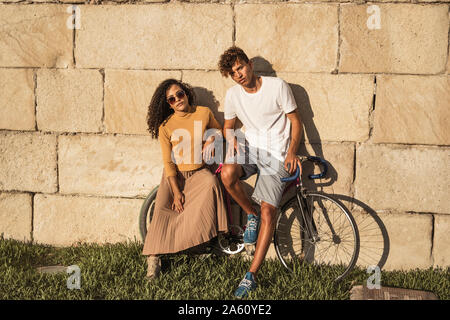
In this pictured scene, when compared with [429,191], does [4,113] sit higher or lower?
higher

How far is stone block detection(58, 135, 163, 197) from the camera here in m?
4.63

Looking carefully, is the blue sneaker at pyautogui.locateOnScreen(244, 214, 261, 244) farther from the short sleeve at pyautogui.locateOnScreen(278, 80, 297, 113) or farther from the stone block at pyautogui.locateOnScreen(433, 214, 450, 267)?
the stone block at pyautogui.locateOnScreen(433, 214, 450, 267)

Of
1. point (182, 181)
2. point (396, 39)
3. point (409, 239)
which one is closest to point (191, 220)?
point (182, 181)

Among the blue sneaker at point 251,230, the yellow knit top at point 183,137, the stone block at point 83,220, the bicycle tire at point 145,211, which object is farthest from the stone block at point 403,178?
the stone block at point 83,220

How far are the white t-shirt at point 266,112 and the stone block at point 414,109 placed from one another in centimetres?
96

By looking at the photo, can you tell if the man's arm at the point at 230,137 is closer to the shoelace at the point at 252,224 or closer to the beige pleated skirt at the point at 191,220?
the beige pleated skirt at the point at 191,220

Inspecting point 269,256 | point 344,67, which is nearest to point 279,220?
point 269,256

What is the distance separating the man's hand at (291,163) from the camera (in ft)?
13.2

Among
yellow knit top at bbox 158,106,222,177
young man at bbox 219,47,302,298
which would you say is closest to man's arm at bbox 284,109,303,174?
young man at bbox 219,47,302,298

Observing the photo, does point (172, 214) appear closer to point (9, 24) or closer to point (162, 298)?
point (162, 298)

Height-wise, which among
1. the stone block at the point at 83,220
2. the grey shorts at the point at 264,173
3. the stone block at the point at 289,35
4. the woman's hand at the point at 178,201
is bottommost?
the stone block at the point at 83,220

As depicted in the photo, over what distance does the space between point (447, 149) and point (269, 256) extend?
2.10 meters

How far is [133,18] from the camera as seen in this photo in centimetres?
449

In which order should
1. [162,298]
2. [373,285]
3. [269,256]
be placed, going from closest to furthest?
[162,298] → [373,285] → [269,256]
